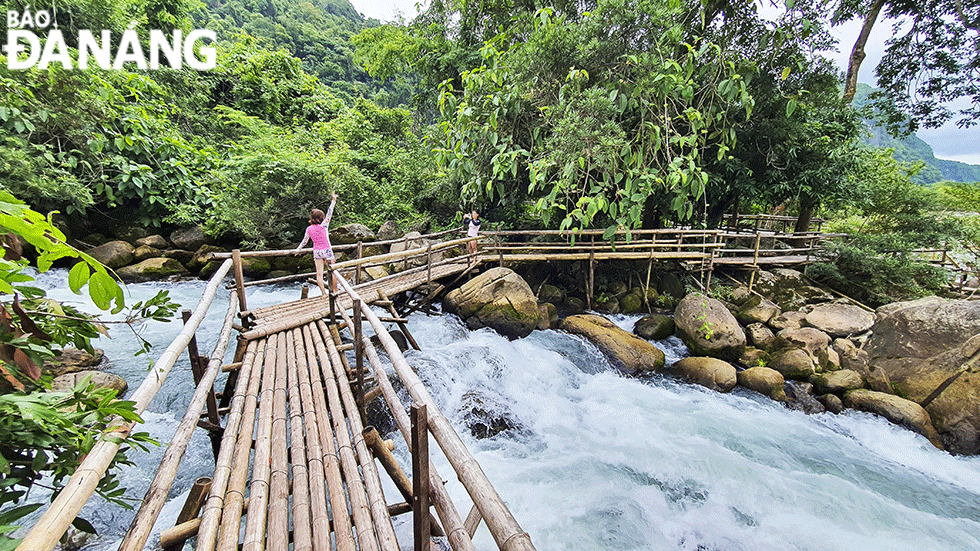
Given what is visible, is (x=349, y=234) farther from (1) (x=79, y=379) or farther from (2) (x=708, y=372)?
(2) (x=708, y=372)

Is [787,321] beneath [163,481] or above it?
beneath

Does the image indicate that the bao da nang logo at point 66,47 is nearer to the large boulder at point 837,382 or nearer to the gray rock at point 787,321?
the large boulder at point 837,382

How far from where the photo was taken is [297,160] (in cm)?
979

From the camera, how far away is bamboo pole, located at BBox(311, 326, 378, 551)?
1838 mm

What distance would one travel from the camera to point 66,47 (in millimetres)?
8492

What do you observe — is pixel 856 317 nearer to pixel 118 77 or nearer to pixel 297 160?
pixel 297 160

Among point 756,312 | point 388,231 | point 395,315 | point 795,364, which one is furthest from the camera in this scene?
point 388,231

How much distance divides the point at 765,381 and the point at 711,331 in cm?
119

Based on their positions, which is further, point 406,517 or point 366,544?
point 406,517

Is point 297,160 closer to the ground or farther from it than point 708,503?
farther from it

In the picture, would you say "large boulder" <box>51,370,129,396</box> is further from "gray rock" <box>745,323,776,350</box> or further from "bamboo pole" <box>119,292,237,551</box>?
"gray rock" <box>745,323,776,350</box>

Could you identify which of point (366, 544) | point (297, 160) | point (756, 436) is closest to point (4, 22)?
point (297, 160)

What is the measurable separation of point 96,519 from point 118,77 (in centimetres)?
1090

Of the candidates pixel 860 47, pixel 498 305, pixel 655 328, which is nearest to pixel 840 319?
pixel 655 328
